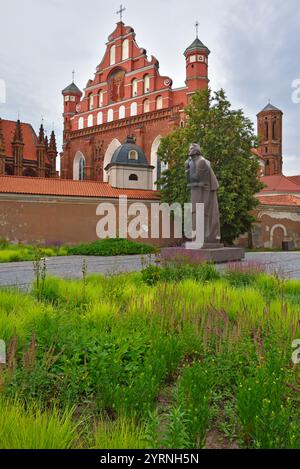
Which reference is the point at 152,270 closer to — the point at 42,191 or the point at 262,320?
the point at 262,320

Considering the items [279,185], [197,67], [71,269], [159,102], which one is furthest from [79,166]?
[71,269]

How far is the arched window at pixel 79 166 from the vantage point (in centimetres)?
4253

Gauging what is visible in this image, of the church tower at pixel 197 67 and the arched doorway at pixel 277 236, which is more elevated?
the church tower at pixel 197 67

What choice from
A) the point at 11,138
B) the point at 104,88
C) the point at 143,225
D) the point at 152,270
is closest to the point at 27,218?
the point at 143,225

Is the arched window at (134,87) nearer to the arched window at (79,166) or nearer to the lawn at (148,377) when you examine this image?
the arched window at (79,166)

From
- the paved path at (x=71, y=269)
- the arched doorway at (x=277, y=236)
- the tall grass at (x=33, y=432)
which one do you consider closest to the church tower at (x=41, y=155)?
the arched doorway at (x=277, y=236)

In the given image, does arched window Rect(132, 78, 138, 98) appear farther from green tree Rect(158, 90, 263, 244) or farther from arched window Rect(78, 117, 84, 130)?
green tree Rect(158, 90, 263, 244)

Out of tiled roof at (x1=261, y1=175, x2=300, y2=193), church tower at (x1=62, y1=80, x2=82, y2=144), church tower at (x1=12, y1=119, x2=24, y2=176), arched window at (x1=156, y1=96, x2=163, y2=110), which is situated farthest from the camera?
church tower at (x1=62, y1=80, x2=82, y2=144)

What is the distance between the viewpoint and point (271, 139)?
195 ft

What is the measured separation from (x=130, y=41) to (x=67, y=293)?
40694mm

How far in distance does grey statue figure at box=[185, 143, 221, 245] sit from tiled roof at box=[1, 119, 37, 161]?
29.9m

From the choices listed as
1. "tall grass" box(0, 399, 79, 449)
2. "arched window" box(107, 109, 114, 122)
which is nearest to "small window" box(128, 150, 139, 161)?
"arched window" box(107, 109, 114, 122)

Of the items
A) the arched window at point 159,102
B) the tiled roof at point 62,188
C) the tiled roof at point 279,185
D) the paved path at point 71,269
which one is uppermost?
the arched window at point 159,102

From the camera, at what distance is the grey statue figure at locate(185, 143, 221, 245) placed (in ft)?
38.1
